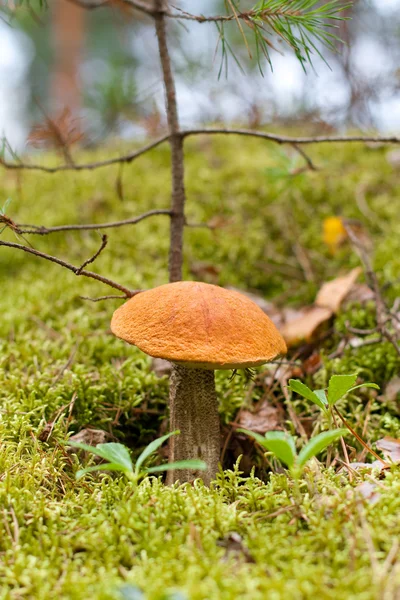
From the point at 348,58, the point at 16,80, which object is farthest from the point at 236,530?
the point at 16,80

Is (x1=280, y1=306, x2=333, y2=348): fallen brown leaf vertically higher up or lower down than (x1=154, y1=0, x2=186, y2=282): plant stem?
lower down

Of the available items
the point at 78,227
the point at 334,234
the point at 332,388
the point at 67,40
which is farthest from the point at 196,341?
the point at 67,40

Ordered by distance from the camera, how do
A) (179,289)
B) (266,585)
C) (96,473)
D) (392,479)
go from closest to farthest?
(266,585)
(392,479)
(179,289)
(96,473)

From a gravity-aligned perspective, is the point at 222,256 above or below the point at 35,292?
above

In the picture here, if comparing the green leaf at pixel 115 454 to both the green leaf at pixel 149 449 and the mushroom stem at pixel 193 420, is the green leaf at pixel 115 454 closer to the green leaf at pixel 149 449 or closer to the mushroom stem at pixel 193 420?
the green leaf at pixel 149 449

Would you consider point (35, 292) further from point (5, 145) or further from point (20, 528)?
point (20, 528)

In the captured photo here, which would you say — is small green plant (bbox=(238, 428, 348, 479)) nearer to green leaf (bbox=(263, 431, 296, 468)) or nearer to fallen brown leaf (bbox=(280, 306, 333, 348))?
green leaf (bbox=(263, 431, 296, 468))

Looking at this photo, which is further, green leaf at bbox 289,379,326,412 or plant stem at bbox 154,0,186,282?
plant stem at bbox 154,0,186,282

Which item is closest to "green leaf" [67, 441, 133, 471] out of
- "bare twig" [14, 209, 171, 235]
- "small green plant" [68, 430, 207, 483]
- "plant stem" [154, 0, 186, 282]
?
"small green plant" [68, 430, 207, 483]
